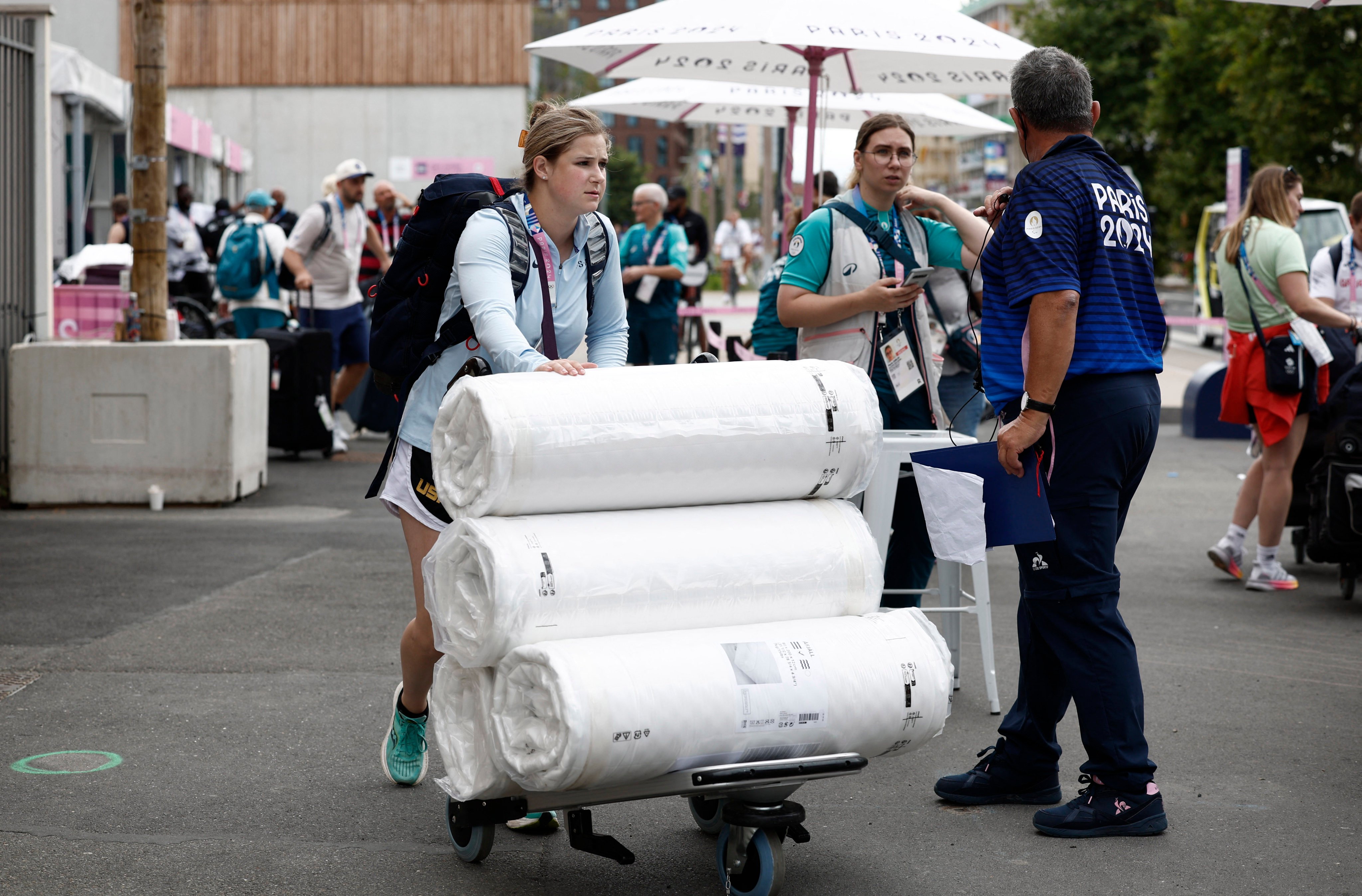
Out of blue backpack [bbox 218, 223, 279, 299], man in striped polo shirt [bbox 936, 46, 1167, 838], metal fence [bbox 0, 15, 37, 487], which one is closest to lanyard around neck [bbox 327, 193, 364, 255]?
blue backpack [bbox 218, 223, 279, 299]

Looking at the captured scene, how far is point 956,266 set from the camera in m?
5.69

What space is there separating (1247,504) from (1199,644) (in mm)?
1675

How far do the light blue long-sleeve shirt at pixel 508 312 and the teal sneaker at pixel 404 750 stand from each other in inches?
33.1

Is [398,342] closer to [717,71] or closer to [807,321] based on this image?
[807,321]

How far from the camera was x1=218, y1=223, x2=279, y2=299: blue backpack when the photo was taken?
11852mm

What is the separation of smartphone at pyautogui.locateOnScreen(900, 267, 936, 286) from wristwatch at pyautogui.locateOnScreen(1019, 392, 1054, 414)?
3.93ft

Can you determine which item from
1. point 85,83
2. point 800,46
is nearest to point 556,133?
point 800,46

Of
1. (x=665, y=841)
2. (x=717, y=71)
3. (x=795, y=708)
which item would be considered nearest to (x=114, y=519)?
(x=717, y=71)

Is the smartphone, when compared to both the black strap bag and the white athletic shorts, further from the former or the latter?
the black strap bag

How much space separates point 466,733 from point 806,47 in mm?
5055

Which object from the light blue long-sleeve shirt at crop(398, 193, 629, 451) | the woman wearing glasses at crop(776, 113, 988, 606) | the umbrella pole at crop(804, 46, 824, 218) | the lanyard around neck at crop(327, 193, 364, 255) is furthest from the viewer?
the lanyard around neck at crop(327, 193, 364, 255)

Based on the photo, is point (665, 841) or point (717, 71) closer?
point (665, 841)

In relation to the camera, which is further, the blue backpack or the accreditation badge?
the blue backpack

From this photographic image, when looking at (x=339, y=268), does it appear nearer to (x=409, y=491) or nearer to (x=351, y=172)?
(x=351, y=172)
